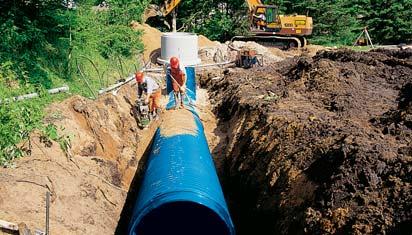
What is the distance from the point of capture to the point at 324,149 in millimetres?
6688

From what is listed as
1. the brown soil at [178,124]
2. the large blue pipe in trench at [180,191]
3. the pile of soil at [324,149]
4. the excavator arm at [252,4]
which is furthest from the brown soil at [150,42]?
the large blue pipe in trench at [180,191]

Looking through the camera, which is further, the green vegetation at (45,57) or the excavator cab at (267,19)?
the excavator cab at (267,19)

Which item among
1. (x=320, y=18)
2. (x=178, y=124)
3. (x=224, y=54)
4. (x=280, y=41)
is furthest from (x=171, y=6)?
(x=178, y=124)

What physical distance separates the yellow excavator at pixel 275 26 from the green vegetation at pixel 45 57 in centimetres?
783

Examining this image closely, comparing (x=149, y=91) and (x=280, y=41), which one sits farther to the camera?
(x=280, y=41)

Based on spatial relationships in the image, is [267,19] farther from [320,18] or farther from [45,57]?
[45,57]

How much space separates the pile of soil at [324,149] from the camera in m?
5.24

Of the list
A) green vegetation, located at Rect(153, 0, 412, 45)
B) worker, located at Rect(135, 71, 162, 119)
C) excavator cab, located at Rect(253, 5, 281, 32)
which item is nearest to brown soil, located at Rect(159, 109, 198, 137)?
worker, located at Rect(135, 71, 162, 119)

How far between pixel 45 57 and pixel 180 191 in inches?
282

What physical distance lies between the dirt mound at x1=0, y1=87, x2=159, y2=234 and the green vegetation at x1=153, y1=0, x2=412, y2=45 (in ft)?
49.2

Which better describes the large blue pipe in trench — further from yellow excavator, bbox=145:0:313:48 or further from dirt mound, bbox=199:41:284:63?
yellow excavator, bbox=145:0:313:48

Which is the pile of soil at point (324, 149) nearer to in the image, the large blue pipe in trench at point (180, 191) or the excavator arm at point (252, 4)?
the large blue pipe in trench at point (180, 191)

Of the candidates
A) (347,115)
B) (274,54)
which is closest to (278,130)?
(347,115)

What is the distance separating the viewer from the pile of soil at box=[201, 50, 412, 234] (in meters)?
5.24
